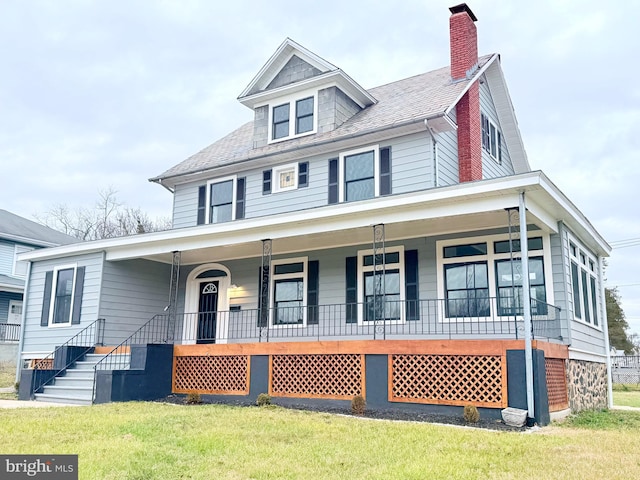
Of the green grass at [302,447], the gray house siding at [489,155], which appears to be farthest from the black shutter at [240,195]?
the green grass at [302,447]

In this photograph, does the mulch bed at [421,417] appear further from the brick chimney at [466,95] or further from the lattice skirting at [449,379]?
the brick chimney at [466,95]

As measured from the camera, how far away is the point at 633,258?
48938 millimetres

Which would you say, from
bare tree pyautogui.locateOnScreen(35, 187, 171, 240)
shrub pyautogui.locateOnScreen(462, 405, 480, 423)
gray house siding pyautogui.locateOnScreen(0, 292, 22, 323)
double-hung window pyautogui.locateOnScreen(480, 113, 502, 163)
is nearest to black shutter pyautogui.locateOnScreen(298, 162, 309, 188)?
double-hung window pyautogui.locateOnScreen(480, 113, 502, 163)

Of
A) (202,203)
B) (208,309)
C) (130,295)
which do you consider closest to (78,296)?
(130,295)

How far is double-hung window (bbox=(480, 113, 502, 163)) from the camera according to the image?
15297 mm

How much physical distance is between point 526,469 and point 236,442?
303cm

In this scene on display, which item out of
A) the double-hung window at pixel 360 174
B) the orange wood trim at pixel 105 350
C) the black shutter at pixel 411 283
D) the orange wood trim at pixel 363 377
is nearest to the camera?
the orange wood trim at pixel 363 377

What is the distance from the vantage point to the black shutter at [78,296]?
1469 centimetres

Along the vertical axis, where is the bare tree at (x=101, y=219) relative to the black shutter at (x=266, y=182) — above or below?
above

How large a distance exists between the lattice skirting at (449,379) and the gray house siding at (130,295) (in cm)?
795

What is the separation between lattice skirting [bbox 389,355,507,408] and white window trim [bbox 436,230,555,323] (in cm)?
151

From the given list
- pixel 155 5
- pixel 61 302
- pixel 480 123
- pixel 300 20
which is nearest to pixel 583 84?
pixel 300 20

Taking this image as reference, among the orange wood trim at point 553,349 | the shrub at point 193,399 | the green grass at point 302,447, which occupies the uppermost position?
the orange wood trim at point 553,349

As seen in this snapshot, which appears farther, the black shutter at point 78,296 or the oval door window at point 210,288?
the oval door window at point 210,288
